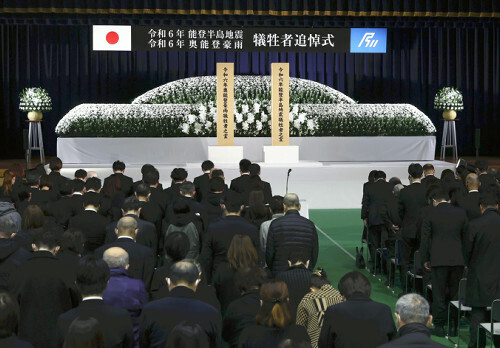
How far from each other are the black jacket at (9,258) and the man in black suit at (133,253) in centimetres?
47

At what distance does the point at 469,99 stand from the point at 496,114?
0.85 m

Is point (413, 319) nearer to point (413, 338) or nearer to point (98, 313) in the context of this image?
point (413, 338)

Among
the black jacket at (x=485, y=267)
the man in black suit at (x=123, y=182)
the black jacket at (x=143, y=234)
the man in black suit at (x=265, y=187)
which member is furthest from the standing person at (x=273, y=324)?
the man in black suit at (x=123, y=182)

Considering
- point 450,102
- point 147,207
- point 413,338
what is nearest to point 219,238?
point 147,207

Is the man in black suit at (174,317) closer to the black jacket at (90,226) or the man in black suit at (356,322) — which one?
the man in black suit at (356,322)

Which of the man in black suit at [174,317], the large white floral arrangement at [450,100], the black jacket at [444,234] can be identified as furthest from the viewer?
the large white floral arrangement at [450,100]

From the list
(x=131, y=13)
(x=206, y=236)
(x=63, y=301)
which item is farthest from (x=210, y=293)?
(x=131, y=13)

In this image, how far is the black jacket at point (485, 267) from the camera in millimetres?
5855

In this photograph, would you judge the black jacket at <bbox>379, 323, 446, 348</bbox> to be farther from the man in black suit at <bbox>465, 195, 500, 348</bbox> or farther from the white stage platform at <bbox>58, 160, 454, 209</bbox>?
the white stage platform at <bbox>58, 160, 454, 209</bbox>

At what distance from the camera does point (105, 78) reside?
2106 centimetres

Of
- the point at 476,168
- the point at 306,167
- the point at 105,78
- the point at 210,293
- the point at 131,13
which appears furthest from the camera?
the point at 105,78

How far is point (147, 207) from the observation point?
7098mm

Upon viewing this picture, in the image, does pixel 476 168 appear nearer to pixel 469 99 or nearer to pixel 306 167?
pixel 306 167

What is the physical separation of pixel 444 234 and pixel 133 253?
2.71 meters
